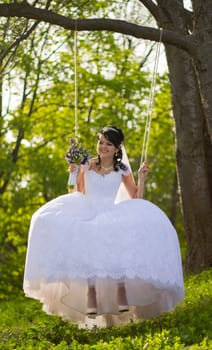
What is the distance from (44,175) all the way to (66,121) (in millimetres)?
2927

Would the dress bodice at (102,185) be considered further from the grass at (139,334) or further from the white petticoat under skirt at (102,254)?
the grass at (139,334)

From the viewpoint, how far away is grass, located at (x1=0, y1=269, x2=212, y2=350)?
325 inches

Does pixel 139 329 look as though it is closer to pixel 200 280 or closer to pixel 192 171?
pixel 200 280

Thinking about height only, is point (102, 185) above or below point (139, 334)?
Answer: above

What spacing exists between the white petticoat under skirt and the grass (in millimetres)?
294

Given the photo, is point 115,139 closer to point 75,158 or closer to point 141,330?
point 75,158

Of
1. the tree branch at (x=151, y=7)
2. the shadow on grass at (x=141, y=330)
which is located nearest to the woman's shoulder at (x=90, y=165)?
the shadow on grass at (x=141, y=330)

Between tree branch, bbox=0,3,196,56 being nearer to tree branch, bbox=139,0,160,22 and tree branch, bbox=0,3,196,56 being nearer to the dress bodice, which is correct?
the dress bodice

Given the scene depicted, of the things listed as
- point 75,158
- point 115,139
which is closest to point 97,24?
point 115,139

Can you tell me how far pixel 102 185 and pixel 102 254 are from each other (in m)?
1.31

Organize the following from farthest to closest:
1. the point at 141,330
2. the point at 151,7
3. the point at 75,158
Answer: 1. the point at 151,7
2. the point at 75,158
3. the point at 141,330

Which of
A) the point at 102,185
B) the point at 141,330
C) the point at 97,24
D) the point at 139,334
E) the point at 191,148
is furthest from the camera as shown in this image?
the point at 191,148

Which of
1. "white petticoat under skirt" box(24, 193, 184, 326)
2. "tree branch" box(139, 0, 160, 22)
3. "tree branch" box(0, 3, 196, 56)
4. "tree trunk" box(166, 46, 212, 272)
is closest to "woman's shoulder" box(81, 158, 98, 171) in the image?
"white petticoat under skirt" box(24, 193, 184, 326)

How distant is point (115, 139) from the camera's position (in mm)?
10406
